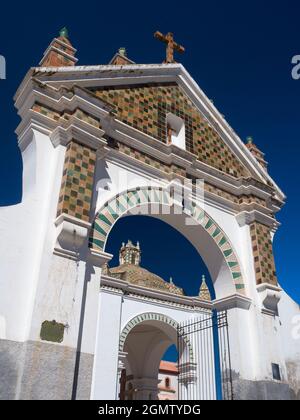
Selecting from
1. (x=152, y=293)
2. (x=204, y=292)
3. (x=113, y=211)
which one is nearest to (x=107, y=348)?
(x=152, y=293)

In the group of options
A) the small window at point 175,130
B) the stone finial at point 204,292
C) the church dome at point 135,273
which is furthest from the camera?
the stone finial at point 204,292

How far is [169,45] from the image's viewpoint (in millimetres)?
10516

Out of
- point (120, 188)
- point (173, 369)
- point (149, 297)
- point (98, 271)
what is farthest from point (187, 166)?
point (173, 369)

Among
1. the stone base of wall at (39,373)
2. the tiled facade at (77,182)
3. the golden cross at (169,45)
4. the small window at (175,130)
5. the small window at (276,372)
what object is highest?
the golden cross at (169,45)

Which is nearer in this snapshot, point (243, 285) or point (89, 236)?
point (89, 236)

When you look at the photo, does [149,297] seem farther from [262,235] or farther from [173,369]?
[173,369]

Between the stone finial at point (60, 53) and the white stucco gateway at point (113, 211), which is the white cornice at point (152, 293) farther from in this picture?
the stone finial at point (60, 53)

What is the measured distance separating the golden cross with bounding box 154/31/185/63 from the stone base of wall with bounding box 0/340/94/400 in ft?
24.7

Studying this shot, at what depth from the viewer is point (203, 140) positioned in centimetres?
1002

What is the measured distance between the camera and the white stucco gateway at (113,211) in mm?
5734

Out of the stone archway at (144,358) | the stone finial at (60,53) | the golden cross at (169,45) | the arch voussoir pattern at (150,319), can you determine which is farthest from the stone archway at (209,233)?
the stone archway at (144,358)

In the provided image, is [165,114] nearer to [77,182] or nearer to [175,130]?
[175,130]

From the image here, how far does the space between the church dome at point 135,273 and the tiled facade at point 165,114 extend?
7771mm

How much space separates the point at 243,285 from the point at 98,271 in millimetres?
3378
